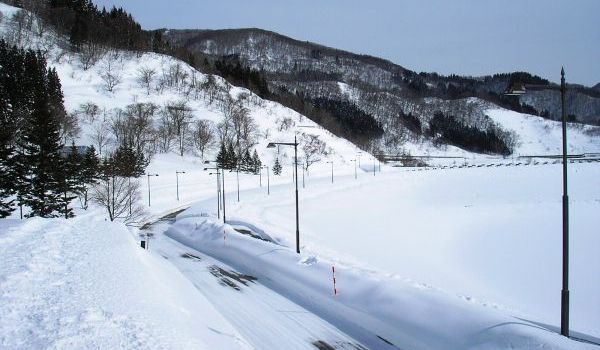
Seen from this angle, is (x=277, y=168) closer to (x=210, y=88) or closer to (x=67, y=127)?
(x=67, y=127)

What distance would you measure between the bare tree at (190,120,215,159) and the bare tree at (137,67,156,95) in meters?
21.6

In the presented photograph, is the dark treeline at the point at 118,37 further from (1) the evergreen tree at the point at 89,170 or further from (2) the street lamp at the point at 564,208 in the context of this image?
(2) the street lamp at the point at 564,208

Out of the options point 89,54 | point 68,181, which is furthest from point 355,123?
point 68,181

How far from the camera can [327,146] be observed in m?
126

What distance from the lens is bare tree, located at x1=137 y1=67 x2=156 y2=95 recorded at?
406 feet

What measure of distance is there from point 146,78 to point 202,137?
33586 mm

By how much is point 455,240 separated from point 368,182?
52.3m

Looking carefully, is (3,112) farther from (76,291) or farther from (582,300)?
(582,300)

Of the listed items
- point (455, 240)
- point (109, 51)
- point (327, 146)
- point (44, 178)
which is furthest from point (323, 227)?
point (109, 51)

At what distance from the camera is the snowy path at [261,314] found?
41.5 feet

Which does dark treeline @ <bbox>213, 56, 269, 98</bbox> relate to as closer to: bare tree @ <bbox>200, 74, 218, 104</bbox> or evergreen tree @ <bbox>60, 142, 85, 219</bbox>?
bare tree @ <bbox>200, 74, 218, 104</bbox>

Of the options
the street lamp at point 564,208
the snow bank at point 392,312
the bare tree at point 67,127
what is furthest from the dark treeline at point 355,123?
the street lamp at point 564,208

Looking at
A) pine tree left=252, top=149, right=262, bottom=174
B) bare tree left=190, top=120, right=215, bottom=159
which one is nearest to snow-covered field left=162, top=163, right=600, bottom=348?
pine tree left=252, top=149, right=262, bottom=174

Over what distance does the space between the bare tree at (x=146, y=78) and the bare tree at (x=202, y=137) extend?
21.6 metres
